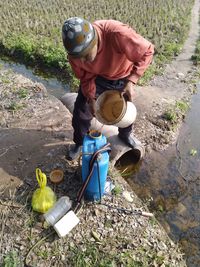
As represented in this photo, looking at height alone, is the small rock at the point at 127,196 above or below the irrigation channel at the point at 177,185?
above

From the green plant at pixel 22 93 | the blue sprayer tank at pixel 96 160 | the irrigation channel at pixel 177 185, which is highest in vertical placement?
the blue sprayer tank at pixel 96 160

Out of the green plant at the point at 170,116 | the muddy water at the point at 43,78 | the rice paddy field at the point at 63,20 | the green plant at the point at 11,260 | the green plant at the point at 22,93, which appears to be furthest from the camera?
the rice paddy field at the point at 63,20

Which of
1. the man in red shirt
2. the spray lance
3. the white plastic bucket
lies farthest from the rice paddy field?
the spray lance

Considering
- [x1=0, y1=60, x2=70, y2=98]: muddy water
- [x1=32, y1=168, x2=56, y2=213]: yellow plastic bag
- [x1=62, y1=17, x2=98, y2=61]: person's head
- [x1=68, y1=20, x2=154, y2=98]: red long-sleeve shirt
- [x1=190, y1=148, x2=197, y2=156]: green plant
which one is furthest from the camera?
[x1=0, y1=60, x2=70, y2=98]: muddy water

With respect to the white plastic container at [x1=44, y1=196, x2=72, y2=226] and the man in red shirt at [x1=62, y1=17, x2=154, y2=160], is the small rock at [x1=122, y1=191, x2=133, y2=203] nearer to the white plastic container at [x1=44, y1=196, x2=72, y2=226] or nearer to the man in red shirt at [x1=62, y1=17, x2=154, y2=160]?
the white plastic container at [x1=44, y1=196, x2=72, y2=226]

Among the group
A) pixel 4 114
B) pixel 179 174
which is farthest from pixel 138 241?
pixel 4 114

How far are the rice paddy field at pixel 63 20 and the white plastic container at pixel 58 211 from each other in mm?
3775

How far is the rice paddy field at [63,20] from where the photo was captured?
6.95m

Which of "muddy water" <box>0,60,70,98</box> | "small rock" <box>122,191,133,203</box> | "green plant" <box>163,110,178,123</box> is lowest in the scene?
"muddy water" <box>0,60,70,98</box>

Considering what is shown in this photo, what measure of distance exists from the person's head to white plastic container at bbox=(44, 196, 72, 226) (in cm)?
145

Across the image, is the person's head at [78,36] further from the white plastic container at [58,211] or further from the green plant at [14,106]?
the green plant at [14,106]

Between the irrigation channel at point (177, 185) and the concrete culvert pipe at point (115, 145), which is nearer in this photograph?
the irrigation channel at point (177, 185)

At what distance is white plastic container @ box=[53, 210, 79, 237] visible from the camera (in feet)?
10.0

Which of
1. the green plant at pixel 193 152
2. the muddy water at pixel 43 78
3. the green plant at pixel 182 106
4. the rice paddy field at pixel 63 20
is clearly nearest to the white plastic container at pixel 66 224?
the green plant at pixel 193 152
